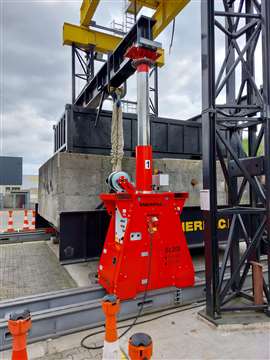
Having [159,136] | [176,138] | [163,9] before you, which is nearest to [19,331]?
[159,136]

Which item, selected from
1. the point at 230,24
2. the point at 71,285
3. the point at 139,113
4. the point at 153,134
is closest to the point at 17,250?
the point at 71,285

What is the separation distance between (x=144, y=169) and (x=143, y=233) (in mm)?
1028

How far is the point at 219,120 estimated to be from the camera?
3.87 meters

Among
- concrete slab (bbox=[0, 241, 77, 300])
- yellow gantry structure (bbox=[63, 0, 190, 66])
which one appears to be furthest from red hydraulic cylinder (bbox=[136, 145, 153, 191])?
yellow gantry structure (bbox=[63, 0, 190, 66])

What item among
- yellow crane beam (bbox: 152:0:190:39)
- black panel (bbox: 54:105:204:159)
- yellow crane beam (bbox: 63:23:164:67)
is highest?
yellow crane beam (bbox: 63:23:164:67)

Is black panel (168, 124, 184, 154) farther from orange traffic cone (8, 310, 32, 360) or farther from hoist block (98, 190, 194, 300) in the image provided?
orange traffic cone (8, 310, 32, 360)

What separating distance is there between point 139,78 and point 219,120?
5.09ft

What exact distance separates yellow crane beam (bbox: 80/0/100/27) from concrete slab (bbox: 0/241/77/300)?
8743 mm

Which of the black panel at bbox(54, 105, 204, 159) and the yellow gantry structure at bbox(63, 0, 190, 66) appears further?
the yellow gantry structure at bbox(63, 0, 190, 66)

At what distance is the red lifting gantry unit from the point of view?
4055 mm

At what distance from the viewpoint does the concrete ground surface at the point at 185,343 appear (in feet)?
9.36

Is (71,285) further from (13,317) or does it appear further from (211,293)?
(13,317)

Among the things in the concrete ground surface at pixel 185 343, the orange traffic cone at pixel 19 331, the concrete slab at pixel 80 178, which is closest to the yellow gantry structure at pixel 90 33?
the concrete slab at pixel 80 178

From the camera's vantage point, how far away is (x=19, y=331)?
2066mm
